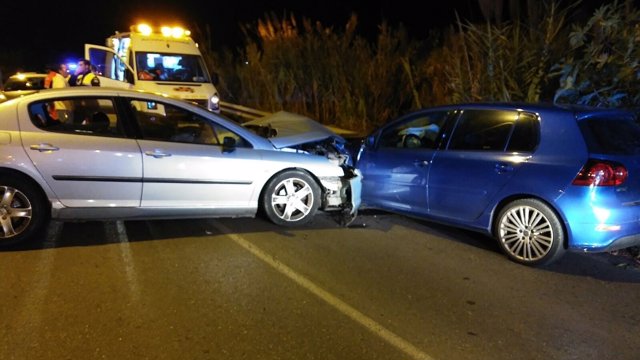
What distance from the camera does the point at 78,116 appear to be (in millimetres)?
5848

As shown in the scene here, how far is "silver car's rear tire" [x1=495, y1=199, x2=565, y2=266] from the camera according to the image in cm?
524

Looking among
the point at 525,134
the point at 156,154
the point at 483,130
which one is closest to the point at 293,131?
the point at 156,154

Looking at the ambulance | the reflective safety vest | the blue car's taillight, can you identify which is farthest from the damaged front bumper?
the ambulance

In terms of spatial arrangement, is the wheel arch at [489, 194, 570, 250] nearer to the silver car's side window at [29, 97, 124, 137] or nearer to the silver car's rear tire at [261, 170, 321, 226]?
the silver car's rear tire at [261, 170, 321, 226]

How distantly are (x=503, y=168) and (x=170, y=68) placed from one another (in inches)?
391

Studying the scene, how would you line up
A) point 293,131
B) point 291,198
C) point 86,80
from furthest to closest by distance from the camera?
point 86,80 → point 293,131 → point 291,198

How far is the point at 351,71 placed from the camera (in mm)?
14062

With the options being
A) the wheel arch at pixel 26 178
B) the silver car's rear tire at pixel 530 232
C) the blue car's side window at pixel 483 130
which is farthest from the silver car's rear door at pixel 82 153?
the silver car's rear tire at pixel 530 232

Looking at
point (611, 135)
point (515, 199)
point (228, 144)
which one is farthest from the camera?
point (228, 144)

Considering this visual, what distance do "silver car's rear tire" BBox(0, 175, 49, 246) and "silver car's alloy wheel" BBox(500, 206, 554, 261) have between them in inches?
169

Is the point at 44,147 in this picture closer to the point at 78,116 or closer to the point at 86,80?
the point at 78,116

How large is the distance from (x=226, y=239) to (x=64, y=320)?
215 centimetres

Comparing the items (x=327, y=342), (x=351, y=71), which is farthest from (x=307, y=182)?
(x=351, y=71)

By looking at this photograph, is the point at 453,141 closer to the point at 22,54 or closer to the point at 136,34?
the point at 136,34
